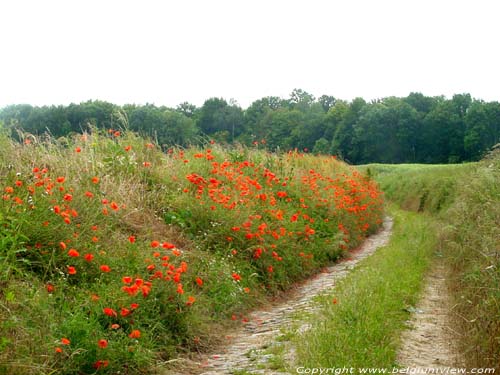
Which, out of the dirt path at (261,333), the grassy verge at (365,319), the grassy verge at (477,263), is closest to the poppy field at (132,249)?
the dirt path at (261,333)

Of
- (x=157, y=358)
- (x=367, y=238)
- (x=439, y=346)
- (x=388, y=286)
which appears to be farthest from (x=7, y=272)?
(x=367, y=238)

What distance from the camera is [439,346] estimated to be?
6207 millimetres

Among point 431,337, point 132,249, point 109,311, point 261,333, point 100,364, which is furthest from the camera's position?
point 261,333

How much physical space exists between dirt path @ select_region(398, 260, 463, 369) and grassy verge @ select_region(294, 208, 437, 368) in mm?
139

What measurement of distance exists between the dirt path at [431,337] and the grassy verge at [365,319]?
0.46ft

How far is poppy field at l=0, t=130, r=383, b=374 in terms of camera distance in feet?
16.5

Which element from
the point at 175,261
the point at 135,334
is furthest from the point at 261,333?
the point at 135,334

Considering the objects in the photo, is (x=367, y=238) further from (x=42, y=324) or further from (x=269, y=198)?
(x=42, y=324)

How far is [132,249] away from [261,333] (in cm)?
185

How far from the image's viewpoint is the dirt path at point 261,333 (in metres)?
5.76

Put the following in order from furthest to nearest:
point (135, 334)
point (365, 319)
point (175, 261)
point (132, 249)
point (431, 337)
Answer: point (175, 261) → point (132, 249) → point (431, 337) → point (365, 319) → point (135, 334)

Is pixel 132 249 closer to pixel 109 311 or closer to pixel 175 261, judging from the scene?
pixel 175 261

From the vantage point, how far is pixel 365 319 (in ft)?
20.6

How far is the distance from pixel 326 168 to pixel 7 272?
15.6 metres
